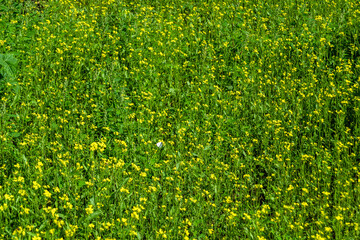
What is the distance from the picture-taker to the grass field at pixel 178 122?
13.8 ft

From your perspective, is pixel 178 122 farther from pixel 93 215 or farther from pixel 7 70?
pixel 7 70

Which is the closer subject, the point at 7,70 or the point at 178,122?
the point at 7,70

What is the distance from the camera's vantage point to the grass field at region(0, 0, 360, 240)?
4.21m

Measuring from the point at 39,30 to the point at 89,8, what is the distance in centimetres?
150

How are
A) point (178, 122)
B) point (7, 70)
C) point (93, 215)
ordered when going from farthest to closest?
point (178, 122), point (7, 70), point (93, 215)

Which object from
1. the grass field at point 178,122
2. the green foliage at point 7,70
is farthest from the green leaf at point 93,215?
the green foliage at point 7,70

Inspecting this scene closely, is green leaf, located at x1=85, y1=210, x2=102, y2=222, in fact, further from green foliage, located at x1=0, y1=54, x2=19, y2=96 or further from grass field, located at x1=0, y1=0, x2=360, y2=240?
green foliage, located at x1=0, y1=54, x2=19, y2=96

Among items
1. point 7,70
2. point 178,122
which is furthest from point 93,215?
point 7,70

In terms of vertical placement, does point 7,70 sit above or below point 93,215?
above

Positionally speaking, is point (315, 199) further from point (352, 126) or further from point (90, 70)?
point (90, 70)

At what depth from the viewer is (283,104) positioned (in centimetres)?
595

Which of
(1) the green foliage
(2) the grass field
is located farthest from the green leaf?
(1) the green foliage

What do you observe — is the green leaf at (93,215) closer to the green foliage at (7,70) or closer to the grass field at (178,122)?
the grass field at (178,122)

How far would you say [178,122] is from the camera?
5.68m
